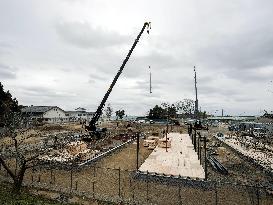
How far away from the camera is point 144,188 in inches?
969

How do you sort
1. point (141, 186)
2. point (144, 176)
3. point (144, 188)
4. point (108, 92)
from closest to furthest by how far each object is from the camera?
Answer: point (144, 188) < point (141, 186) < point (144, 176) < point (108, 92)

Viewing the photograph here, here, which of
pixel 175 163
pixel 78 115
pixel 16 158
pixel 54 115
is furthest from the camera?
pixel 78 115

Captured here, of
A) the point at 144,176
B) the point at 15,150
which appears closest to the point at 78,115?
the point at 15,150

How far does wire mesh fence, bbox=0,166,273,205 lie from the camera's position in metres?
21.7

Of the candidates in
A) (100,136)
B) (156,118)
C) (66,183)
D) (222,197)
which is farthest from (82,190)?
(156,118)

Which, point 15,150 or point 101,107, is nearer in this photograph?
point 15,150

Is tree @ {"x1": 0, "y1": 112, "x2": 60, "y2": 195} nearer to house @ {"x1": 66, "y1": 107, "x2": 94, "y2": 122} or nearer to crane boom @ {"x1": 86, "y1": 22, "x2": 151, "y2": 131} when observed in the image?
crane boom @ {"x1": 86, "y1": 22, "x2": 151, "y2": 131}

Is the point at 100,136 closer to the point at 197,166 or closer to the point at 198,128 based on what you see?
the point at 197,166

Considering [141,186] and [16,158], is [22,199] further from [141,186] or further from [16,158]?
[141,186]

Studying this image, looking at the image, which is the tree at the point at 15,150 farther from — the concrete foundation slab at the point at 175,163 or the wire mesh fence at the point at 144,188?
the concrete foundation slab at the point at 175,163

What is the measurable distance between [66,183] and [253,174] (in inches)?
768

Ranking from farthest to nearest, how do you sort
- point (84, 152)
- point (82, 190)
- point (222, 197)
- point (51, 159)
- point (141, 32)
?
1. point (141, 32)
2. point (84, 152)
3. point (51, 159)
4. point (82, 190)
5. point (222, 197)

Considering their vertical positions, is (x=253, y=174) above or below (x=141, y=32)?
below

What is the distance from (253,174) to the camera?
99.8 feet
